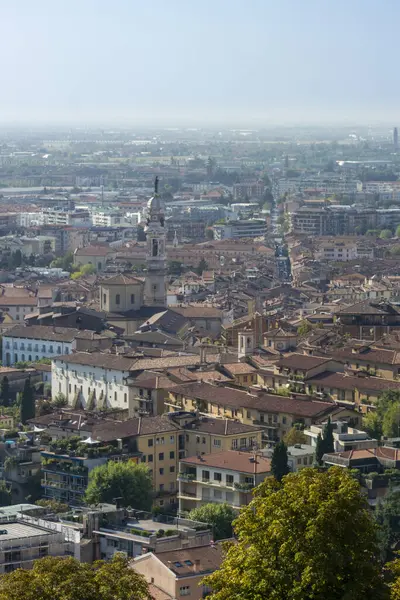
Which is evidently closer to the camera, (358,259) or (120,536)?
(120,536)

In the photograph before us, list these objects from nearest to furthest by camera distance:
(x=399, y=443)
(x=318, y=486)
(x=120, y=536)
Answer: (x=318, y=486) → (x=120, y=536) → (x=399, y=443)

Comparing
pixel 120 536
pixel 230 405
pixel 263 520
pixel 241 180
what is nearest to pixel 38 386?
pixel 230 405

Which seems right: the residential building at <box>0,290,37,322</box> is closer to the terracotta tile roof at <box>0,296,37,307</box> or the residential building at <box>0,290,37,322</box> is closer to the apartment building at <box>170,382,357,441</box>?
the terracotta tile roof at <box>0,296,37,307</box>

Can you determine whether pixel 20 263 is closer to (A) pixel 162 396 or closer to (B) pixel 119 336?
(B) pixel 119 336

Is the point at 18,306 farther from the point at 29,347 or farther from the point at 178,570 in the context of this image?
the point at 178,570

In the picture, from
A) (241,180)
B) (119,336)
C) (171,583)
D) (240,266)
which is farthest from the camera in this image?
(241,180)
